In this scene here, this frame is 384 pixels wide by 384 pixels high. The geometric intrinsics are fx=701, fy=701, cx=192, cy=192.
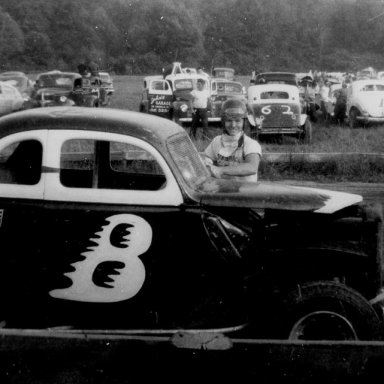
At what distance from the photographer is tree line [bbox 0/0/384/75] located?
77750 millimetres

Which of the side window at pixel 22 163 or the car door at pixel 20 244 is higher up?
the side window at pixel 22 163

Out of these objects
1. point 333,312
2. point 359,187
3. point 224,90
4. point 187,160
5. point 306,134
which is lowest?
point 359,187

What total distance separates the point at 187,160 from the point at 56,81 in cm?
2522

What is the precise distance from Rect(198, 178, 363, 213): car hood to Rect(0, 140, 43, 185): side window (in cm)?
112

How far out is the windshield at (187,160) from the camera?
467cm

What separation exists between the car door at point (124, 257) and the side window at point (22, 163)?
29 cm

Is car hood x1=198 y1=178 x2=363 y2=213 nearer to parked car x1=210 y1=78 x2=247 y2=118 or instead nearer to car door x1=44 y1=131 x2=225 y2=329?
car door x1=44 y1=131 x2=225 y2=329

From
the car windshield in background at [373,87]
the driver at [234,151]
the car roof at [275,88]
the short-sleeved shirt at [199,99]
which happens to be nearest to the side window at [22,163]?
the driver at [234,151]

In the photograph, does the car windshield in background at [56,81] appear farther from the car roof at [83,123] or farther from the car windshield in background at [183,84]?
the car roof at [83,123]

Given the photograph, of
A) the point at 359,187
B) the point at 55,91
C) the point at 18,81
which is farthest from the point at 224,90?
the point at 359,187

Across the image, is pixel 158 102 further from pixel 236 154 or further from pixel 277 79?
pixel 236 154

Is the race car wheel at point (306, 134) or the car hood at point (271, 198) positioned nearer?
the car hood at point (271, 198)

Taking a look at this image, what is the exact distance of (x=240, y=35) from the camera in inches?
3317

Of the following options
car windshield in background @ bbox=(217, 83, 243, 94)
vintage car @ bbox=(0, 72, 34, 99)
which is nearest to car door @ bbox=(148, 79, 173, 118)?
car windshield in background @ bbox=(217, 83, 243, 94)
